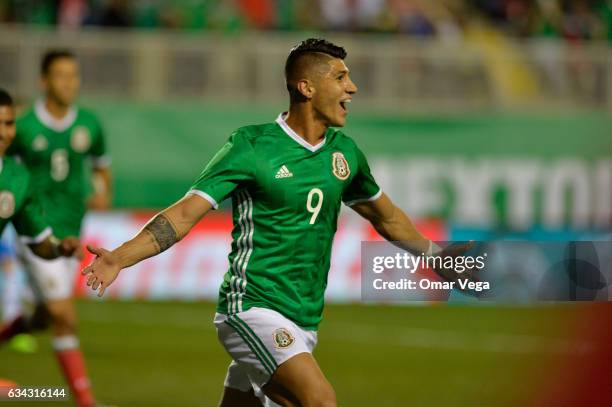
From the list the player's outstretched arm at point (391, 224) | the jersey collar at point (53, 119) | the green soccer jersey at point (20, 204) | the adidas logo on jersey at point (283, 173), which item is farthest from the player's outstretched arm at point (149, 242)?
the jersey collar at point (53, 119)

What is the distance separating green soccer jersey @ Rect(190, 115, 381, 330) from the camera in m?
6.57

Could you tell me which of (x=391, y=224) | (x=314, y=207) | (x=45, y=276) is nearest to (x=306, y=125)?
(x=314, y=207)

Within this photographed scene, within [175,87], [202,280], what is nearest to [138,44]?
[175,87]

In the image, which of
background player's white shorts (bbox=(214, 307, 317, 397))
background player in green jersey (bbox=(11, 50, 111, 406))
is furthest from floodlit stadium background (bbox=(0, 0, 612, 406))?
background player's white shorts (bbox=(214, 307, 317, 397))

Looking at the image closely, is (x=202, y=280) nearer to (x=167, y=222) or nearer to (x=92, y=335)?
(x=92, y=335)

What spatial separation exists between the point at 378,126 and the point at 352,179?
44.7 ft

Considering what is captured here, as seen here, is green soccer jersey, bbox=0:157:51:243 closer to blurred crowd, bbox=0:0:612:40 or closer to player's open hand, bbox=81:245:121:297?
player's open hand, bbox=81:245:121:297

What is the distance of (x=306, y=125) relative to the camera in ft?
22.3

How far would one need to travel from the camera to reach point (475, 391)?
1117 cm

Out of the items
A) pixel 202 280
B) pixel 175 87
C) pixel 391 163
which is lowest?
pixel 202 280

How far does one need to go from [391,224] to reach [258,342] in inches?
46.5

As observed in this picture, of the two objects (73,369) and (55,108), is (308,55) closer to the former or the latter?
(73,369)

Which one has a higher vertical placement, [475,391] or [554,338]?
[554,338]

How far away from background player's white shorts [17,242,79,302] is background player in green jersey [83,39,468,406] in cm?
368
